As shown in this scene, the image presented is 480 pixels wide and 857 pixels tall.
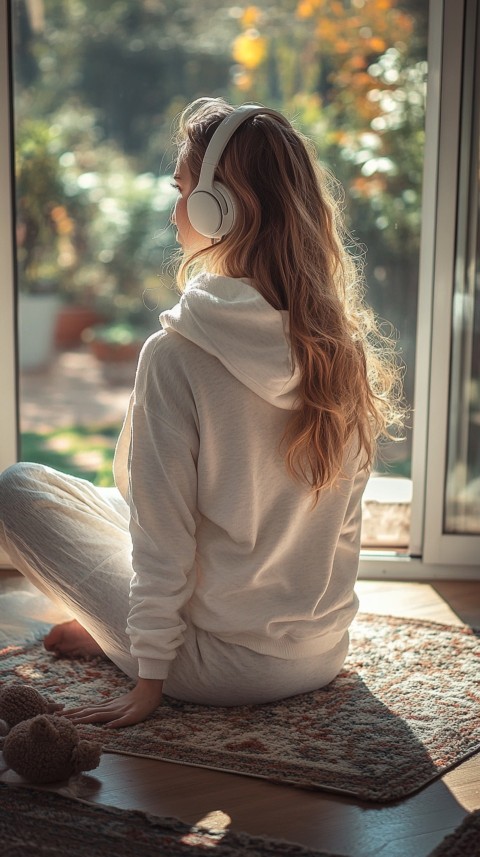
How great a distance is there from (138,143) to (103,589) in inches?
154

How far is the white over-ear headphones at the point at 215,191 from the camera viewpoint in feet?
4.97

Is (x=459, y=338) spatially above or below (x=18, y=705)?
above

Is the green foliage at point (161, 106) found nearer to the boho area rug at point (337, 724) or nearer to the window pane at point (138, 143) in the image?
the window pane at point (138, 143)

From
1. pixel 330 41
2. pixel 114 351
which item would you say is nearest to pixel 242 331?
pixel 330 41

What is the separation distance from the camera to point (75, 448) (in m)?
5.09

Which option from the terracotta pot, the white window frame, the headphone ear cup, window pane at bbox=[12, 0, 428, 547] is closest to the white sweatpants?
the headphone ear cup

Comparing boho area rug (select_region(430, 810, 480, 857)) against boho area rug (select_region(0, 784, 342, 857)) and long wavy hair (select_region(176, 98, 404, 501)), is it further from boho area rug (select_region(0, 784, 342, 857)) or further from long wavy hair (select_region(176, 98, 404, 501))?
long wavy hair (select_region(176, 98, 404, 501))

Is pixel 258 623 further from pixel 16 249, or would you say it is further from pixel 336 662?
pixel 16 249

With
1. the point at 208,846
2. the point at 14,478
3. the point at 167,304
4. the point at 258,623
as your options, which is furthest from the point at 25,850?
the point at 167,304

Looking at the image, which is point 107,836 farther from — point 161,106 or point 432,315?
point 161,106

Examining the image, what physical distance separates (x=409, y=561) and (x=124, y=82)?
3.37 m

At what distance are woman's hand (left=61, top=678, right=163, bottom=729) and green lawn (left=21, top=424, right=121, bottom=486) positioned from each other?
3.08 meters

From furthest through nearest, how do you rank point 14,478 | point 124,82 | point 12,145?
point 124,82 < point 12,145 < point 14,478

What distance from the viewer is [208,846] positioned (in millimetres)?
1237
